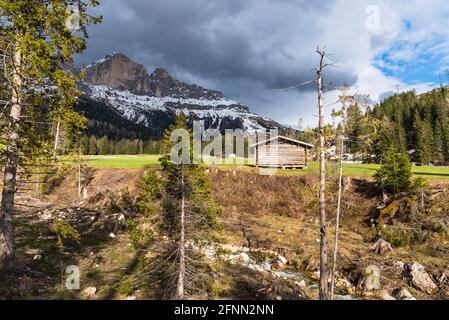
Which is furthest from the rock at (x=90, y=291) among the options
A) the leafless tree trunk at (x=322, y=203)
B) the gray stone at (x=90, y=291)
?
the leafless tree trunk at (x=322, y=203)

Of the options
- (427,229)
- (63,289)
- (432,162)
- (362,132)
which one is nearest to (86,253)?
(63,289)

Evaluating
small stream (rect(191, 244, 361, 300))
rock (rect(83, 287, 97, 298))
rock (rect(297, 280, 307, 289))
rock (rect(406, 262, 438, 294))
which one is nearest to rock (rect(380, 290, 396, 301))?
small stream (rect(191, 244, 361, 300))

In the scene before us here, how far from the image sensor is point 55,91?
11.6 m

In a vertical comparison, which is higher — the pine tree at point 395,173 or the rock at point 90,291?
the pine tree at point 395,173

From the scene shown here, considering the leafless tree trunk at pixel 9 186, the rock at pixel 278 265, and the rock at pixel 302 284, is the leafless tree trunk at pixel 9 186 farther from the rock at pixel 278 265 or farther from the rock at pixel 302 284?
the rock at pixel 278 265

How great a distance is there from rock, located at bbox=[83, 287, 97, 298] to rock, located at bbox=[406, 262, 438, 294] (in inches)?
628

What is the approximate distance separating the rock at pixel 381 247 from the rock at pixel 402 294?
18.4 feet

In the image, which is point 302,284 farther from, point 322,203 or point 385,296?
point 322,203

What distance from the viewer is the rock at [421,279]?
15.6 m

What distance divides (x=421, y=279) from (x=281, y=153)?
27.5 metres
